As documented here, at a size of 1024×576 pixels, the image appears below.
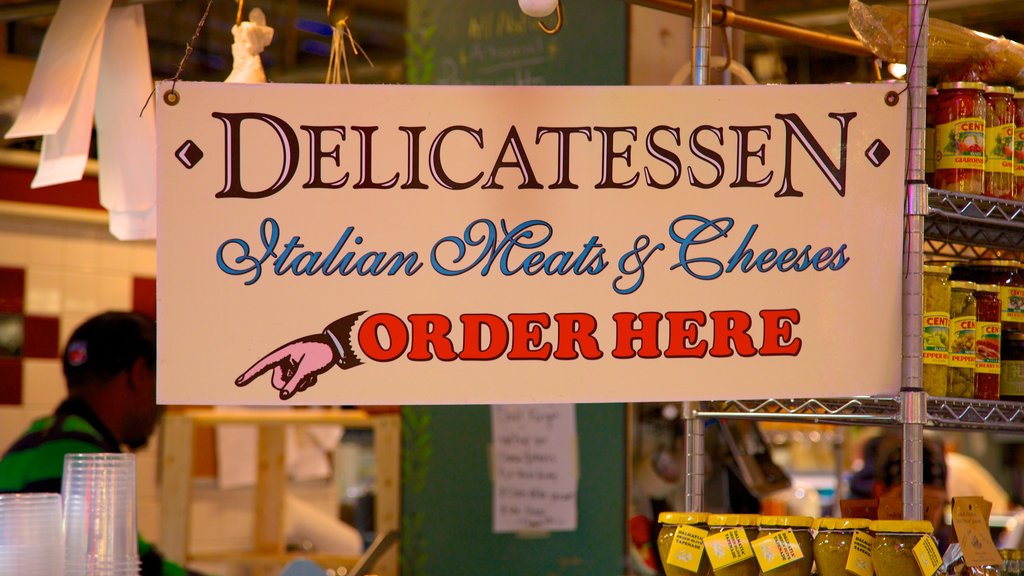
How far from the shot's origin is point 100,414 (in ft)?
12.2

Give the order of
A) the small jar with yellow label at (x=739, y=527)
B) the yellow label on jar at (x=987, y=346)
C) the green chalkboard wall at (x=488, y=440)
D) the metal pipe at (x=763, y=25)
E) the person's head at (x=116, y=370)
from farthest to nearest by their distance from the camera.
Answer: the green chalkboard wall at (x=488, y=440) → the person's head at (x=116, y=370) → the metal pipe at (x=763, y=25) → the yellow label on jar at (x=987, y=346) → the small jar with yellow label at (x=739, y=527)

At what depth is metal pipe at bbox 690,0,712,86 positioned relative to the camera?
8.18 feet

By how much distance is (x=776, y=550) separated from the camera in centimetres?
212

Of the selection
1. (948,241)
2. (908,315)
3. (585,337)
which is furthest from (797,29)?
(585,337)

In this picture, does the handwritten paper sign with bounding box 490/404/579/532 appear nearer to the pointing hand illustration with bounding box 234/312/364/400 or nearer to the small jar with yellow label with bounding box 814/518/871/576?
the small jar with yellow label with bounding box 814/518/871/576

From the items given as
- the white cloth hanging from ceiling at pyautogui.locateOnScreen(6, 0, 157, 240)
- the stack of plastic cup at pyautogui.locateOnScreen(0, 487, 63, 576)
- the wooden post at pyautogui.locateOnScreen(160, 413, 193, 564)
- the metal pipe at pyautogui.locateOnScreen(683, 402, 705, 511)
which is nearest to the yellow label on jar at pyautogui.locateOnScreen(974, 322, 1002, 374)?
the metal pipe at pyautogui.locateOnScreen(683, 402, 705, 511)

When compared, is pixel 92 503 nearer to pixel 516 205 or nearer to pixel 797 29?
pixel 516 205

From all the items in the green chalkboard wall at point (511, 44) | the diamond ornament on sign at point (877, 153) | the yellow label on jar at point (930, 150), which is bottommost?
the diamond ornament on sign at point (877, 153)

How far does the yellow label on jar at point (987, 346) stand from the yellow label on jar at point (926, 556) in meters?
0.48

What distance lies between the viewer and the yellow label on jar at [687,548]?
218cm

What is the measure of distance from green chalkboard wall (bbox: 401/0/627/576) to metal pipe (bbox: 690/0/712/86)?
1.25 meters

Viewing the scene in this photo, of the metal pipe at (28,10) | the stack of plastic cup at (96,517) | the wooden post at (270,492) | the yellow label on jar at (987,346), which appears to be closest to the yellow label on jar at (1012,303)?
the yellow label on jar at (987,346)

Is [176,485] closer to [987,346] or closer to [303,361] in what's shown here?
[303,361]

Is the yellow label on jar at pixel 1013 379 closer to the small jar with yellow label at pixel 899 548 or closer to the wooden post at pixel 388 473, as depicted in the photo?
the small jar with yellow label at pixel 899 548
